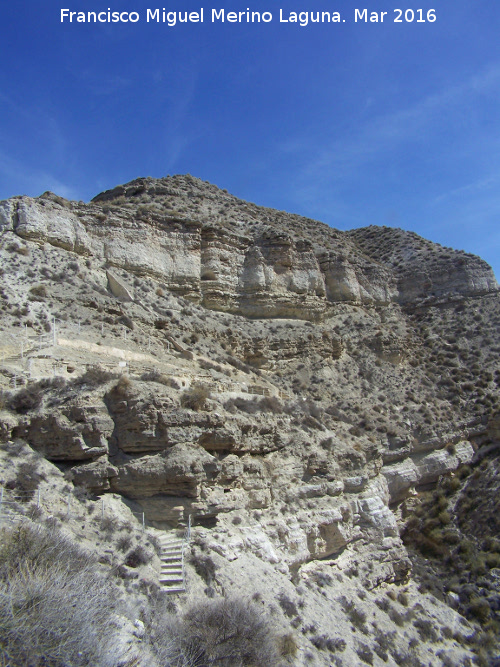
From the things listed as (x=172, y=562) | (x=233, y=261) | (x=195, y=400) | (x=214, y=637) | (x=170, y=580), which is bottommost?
(x=214, y=637)

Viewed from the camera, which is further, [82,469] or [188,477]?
[188,477]

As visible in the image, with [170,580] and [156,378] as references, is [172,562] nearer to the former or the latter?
[170,580]

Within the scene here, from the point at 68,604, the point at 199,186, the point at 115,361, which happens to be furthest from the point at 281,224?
the point at 68,604

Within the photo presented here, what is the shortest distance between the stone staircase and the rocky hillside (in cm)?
40

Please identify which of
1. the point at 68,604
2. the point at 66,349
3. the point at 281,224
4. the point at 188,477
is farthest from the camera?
the point at 281,224

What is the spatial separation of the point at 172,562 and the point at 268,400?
925 cm

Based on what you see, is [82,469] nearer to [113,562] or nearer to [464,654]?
[113,562]

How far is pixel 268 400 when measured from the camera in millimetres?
21266

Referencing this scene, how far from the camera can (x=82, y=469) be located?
44.1 feet

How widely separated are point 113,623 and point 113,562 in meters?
2.86

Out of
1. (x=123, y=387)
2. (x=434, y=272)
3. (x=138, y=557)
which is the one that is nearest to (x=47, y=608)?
(x=138, y=557)

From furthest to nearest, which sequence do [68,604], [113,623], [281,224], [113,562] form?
[281,224]
[113,562]
[113,623]
[68,604]

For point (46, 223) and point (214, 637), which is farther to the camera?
point (46, 223)

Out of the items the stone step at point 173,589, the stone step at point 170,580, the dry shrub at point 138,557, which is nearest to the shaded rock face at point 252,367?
the dry shrub at point 138,557
